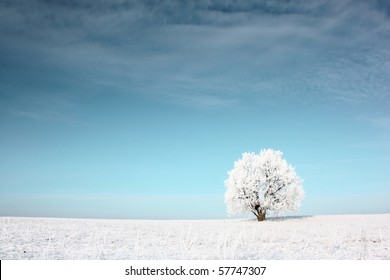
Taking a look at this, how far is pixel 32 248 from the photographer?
664 inches

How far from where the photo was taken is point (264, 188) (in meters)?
53.5

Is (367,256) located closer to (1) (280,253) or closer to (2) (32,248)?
(1) (280,253)

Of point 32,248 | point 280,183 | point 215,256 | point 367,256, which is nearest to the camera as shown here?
point 215,256

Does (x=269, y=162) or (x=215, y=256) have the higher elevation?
(x=269, y=162)

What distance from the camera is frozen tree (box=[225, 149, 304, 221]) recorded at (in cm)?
5266

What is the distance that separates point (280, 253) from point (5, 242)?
42.3 feet

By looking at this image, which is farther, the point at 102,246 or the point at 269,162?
the point at 269,162

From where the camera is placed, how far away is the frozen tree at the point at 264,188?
173 ft
